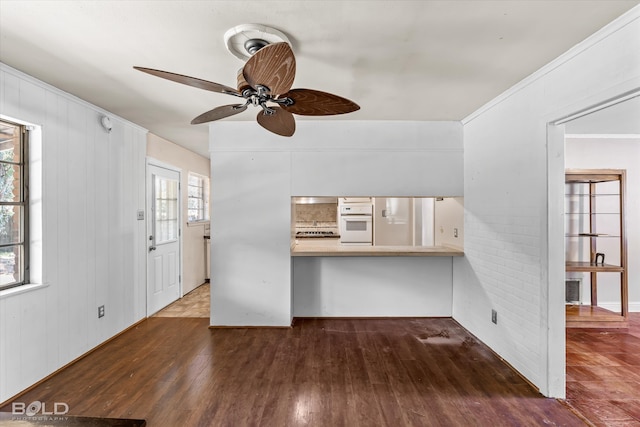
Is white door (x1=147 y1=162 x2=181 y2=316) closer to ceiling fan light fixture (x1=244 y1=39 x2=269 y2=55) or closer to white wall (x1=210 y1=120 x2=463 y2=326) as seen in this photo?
white wall (x1=210 y1=120 x2=463 y2=326)

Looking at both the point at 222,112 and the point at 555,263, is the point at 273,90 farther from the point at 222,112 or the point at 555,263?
the point at 555,263

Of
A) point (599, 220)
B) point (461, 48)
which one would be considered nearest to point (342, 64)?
point (461, 48)

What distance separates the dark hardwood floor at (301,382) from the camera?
2.08m

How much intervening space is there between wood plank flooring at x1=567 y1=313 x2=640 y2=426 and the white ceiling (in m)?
2.44

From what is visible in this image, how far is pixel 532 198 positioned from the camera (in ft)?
8.05

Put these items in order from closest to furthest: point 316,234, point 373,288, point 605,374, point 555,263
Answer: point 555,263, point 605,374, point 373,288, point 316,234

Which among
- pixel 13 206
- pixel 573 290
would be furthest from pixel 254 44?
pixel 573 290

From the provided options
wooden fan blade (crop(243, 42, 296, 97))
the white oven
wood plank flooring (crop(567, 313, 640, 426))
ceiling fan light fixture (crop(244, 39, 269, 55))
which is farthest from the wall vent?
ceiling fan light fixture (crop(244, 39, 269, 55))

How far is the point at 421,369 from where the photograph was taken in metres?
2.68

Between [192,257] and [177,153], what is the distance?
1.74 m

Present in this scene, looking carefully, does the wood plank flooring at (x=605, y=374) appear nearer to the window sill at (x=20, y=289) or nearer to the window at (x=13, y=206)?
the window sill at (x=20, y=289)

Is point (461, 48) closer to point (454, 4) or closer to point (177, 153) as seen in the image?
point (454, 4)

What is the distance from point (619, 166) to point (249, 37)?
4808 millimetres

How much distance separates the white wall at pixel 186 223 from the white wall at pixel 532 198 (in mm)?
4073
